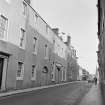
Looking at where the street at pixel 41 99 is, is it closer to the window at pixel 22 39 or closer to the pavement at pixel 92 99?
the pavement at pixel 92 99

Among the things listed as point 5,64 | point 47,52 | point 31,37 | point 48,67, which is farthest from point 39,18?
point 5,64

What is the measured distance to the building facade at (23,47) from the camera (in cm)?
1686

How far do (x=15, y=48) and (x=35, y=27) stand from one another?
6343mm

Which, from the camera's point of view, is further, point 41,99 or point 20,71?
point 20,71

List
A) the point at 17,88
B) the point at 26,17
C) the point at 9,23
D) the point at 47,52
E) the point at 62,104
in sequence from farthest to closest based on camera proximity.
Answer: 1. the point at 47,52
2. the point at 26,17
3. the point at 17,88
4. the point at 9,23
5. the point at 62,104

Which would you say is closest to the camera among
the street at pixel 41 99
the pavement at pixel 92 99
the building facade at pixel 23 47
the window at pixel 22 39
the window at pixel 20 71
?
the street at pixel 41 99

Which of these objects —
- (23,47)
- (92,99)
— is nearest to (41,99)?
(92,99)

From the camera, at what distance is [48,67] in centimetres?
2988

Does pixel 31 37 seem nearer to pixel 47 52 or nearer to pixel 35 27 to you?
pixel 35 27

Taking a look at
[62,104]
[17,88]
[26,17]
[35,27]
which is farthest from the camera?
[35,27]

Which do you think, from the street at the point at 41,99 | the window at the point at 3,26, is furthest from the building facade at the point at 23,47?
the street at the point at 41,99

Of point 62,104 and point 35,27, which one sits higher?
point 35,27

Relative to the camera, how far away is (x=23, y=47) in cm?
2067

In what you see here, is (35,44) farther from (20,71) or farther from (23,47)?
(20,71)
